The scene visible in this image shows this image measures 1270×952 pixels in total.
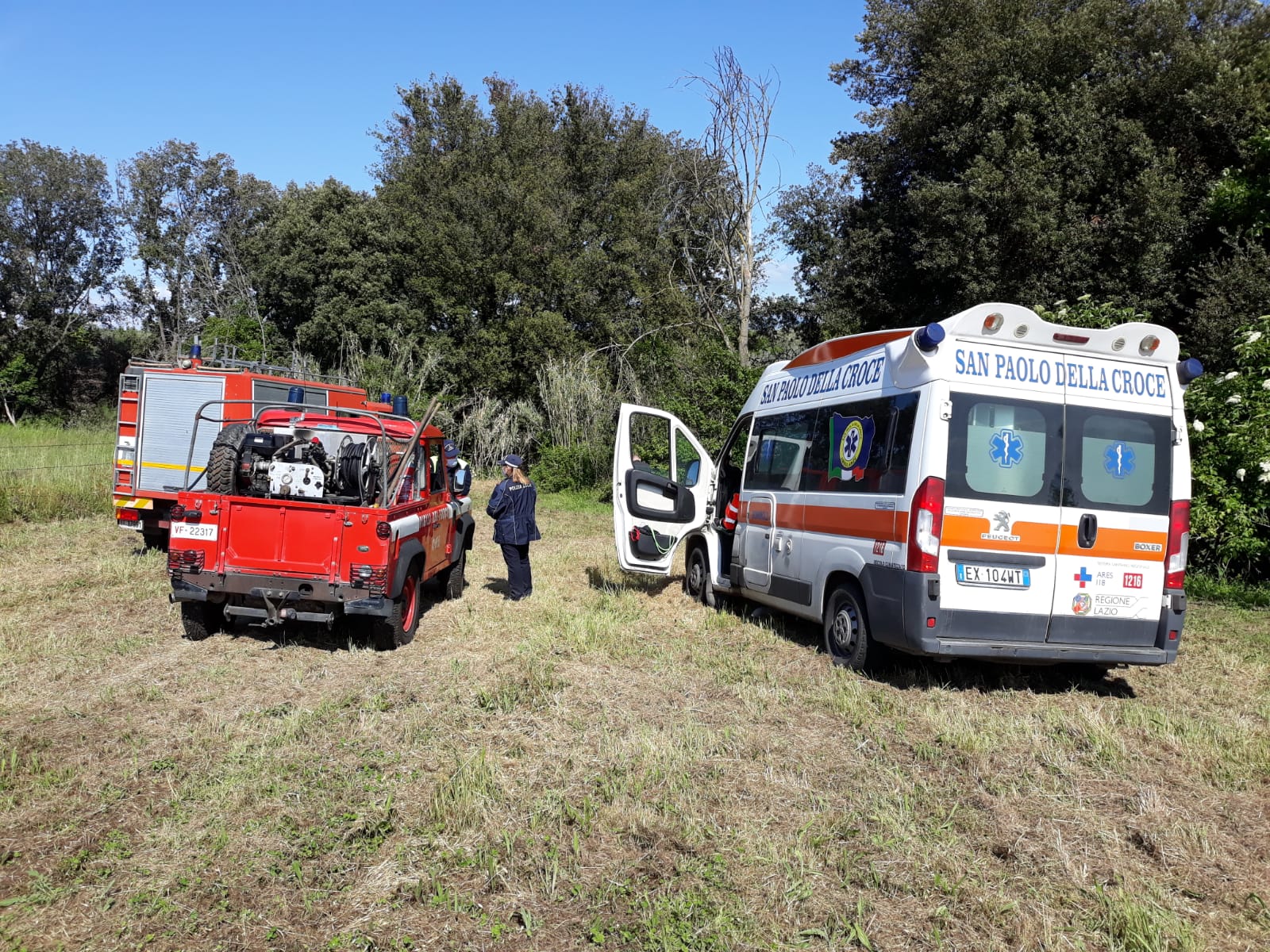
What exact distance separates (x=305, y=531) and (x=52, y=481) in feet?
33.4

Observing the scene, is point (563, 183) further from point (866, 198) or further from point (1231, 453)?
point (1231, 453)

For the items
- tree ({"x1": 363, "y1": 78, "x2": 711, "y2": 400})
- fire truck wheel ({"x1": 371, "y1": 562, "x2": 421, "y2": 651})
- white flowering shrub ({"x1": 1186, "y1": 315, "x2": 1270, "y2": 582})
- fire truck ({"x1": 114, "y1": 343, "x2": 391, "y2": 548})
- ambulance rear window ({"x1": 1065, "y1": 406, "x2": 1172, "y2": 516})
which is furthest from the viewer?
tree ({"x1": 363, "y1": 78, "x2": 711, "y2": 400})

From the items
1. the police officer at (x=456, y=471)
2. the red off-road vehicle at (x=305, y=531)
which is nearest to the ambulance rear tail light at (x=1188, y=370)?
the red off-road vehicle at (x=305, y=531)

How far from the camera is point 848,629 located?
7117 mm

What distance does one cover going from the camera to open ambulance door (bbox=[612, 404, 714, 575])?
31.2ft

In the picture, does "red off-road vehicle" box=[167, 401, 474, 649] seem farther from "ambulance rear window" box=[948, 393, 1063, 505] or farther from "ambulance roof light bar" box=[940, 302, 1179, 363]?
"ambulance roof light bar" box=[940, 302, 1179, 363]

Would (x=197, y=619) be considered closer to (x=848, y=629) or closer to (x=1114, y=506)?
(x=848, y=629)

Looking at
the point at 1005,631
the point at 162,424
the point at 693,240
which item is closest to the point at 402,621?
the point at 1005,631

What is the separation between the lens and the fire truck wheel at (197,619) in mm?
7531

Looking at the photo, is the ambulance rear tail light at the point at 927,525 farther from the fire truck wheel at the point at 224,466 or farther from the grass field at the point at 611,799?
the fire truck wheel at the point at 224,466

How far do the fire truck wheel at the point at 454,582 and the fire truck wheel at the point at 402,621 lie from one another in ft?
5.98

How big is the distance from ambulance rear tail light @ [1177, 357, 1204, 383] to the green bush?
1655 cm

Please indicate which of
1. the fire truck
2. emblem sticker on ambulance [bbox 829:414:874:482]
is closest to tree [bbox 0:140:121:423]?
the fire truck

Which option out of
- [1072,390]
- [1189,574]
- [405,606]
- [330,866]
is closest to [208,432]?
[405,606]
